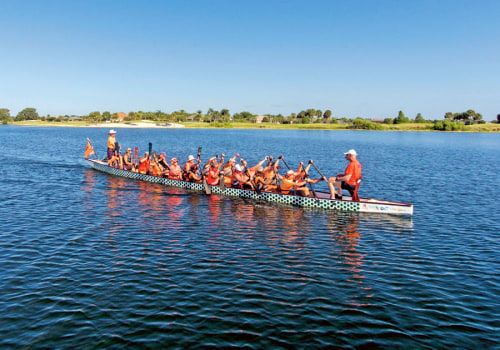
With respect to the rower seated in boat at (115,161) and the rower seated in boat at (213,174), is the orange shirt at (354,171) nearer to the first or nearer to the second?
the rower seated in boat at (213,174)

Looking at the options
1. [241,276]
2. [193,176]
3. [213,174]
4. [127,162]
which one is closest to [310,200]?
[213,174]

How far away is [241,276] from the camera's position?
11.3 meters

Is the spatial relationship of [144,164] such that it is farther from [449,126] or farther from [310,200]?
[449,126]

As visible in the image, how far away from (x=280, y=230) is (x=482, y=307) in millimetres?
8130

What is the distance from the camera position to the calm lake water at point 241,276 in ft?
27.5

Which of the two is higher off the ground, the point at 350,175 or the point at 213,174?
the point at 350,175

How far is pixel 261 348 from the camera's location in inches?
308

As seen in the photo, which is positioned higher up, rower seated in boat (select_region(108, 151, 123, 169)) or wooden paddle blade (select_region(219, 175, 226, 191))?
rower seated in boat (select_region(108, 151, 123, 169))

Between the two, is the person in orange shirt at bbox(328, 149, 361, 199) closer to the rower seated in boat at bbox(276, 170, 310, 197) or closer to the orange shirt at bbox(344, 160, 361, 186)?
the orange shirt at bbox(344, 160, 361, 186)

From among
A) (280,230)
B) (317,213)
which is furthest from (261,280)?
(317,213)

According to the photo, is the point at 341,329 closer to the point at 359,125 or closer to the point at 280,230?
the point at 280,230

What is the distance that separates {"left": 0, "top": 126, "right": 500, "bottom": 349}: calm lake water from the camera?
8375mm

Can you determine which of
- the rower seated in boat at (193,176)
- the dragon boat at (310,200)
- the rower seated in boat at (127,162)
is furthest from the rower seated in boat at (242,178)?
the rower seated in boat at (127,162)

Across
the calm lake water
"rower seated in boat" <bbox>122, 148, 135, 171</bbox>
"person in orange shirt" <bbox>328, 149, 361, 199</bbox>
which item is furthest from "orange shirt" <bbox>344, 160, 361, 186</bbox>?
"rower seated in boat" <bbox>122, 148, 135, 171</bbox>
